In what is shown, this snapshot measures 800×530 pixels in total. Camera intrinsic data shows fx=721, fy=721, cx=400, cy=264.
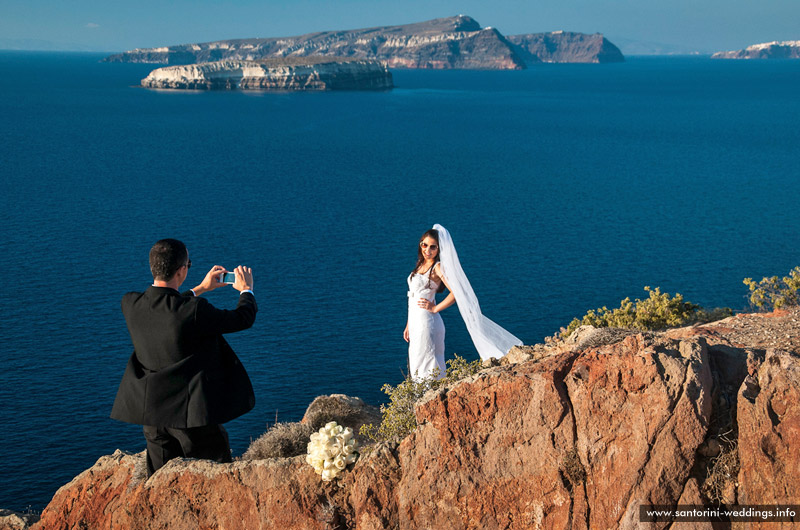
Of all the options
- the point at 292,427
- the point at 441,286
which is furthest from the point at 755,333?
the point at 292,427

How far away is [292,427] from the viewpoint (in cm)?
1064

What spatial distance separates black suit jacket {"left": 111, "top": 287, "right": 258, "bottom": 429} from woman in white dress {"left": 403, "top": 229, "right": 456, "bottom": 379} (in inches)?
186

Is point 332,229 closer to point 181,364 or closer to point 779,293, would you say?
point 779,293

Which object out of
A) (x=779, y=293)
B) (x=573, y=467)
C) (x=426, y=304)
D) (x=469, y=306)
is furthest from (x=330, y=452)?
(x=779, y=293)

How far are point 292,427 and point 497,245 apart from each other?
39.3 metres

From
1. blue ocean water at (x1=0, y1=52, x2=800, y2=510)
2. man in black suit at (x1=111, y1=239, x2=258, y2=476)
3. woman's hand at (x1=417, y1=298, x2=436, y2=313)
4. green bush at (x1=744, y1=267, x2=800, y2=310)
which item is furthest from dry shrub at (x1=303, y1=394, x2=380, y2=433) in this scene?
blue ocean water at (x1=0, y1=52, x2=800, y2=510)

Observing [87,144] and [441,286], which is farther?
[87,144]

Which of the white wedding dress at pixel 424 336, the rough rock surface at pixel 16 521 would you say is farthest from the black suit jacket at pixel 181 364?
the white wedding dress at pixel 424 336

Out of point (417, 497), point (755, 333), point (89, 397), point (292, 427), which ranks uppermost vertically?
point (755, 333)

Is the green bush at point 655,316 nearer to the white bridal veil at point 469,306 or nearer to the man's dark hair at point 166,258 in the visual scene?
the white bridal veil at point 469,306

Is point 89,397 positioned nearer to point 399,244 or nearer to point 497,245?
point 399,244

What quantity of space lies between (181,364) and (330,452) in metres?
1.69

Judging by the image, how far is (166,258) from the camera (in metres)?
6.36

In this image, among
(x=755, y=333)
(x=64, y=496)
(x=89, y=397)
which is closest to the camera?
(x=64, y=496)
